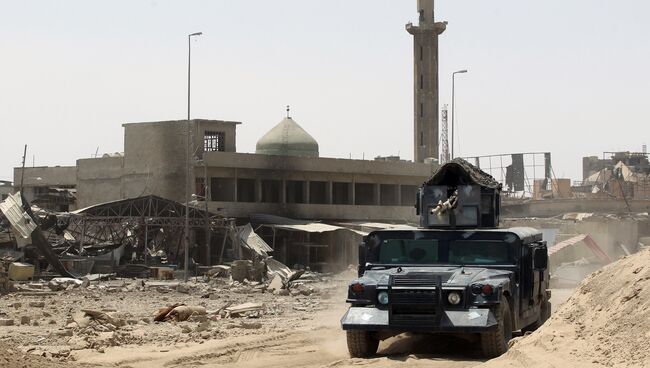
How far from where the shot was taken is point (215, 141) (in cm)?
5738

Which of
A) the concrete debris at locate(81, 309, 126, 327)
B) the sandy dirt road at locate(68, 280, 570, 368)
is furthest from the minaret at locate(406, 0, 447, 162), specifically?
the sandy dirt road at locate(68, 280, 570, 368)

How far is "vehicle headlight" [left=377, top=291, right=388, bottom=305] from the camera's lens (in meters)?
14.0

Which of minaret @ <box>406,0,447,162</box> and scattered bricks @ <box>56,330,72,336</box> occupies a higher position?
minaret @ <box>406,0,447,162</box>

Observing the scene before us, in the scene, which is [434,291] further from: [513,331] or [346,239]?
[346,239]

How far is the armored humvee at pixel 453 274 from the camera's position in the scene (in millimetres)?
13711

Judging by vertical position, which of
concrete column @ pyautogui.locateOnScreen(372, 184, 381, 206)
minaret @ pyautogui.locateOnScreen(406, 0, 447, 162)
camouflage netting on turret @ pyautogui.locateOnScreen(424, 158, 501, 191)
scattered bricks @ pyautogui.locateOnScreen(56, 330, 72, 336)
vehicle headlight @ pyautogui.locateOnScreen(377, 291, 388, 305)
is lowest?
scattered bricks @ pyautogui.locateOnScreen(56, 330, 72, 336)

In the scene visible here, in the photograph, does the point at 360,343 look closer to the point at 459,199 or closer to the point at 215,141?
the point at 459,199

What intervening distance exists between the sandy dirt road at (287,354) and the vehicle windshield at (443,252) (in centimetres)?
112

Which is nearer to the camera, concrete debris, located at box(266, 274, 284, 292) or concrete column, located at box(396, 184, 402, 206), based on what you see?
concrete debris, located at box(266, 274, 284, 292)

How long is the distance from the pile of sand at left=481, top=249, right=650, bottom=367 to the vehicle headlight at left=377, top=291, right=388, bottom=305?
1.88 meters

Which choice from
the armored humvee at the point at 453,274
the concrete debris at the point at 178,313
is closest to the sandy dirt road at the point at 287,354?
the armored humvee at the point at 453,274

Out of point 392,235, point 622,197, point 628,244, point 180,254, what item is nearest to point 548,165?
point 622,197

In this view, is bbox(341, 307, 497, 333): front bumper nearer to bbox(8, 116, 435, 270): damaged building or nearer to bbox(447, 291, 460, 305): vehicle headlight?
bbox(447, 291, 460, 305): vehicle headlight

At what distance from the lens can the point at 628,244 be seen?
57.9 meters
